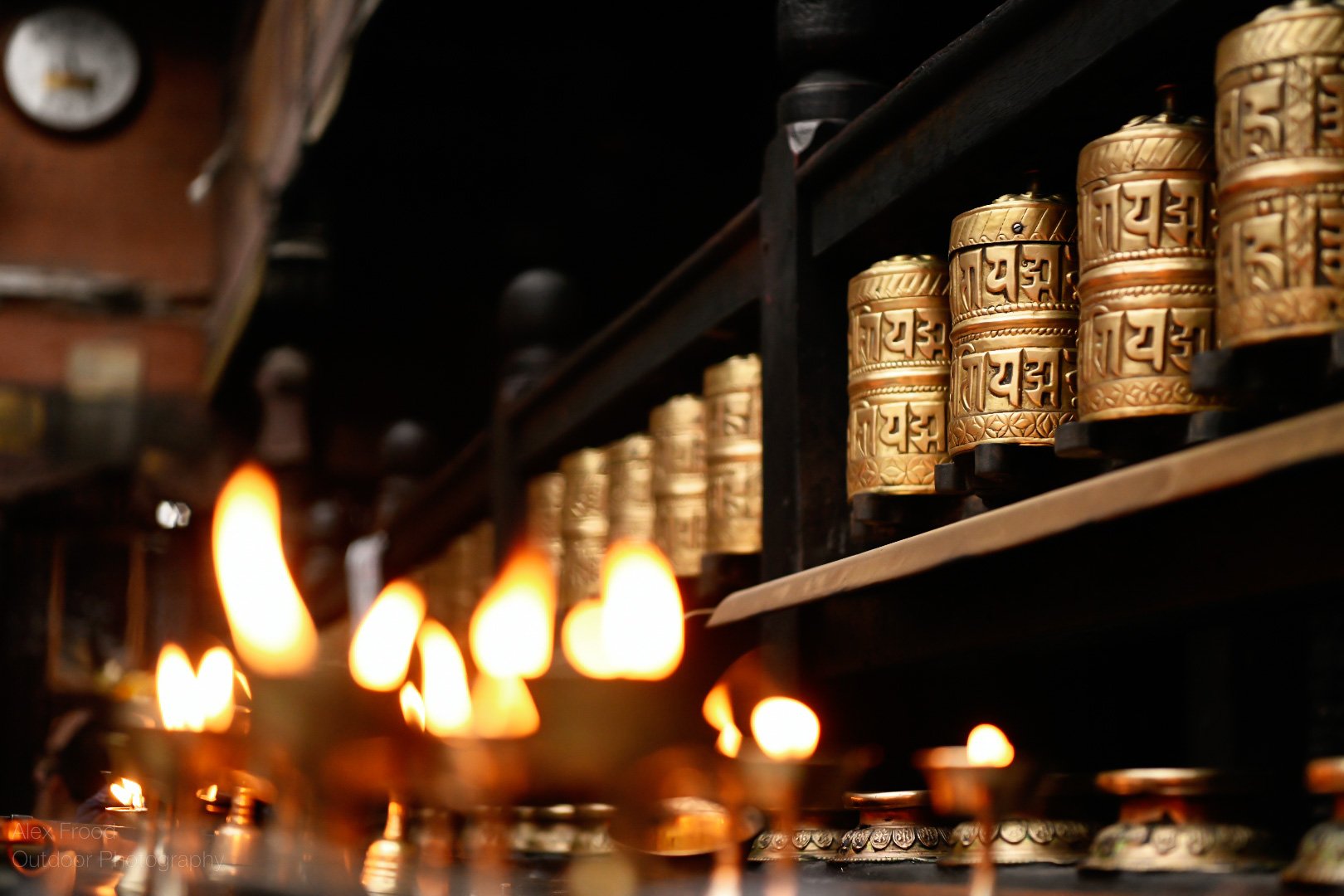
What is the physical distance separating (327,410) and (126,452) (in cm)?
122

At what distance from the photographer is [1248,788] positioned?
1.99 m

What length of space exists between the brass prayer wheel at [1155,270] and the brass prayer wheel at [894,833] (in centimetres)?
70

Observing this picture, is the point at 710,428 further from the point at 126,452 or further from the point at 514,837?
the point at 126,452

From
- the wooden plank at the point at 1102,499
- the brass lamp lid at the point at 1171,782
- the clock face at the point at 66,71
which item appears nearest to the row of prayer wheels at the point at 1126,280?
the wooden plank at the point at 1102,499

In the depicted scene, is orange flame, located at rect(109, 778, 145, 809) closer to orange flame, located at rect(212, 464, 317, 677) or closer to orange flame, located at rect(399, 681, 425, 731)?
orange flame, located at rect(212, 464, 317, 677)

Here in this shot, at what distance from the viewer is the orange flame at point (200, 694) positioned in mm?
1509

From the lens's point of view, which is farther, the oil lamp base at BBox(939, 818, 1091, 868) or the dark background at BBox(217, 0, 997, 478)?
the dark background at BBox(217, 0, 997, 478)

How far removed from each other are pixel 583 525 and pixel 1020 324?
2.20 meters

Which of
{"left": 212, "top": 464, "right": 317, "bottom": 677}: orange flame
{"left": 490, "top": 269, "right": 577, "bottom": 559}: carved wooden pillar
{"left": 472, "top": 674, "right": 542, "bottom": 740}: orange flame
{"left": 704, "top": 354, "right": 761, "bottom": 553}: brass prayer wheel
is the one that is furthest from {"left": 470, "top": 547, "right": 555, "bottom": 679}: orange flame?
{"left": 490, "top": 269, "right": 577, "bottom": 559}: carved wooden pillar

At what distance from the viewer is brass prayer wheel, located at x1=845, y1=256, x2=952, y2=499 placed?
2.61 metres

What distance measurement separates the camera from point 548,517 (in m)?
4.89

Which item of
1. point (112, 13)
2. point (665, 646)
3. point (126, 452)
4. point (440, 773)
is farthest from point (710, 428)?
point (112, 13)

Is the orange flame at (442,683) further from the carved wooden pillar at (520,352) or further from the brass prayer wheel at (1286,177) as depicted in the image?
the carved wooden pillar at (520,352)

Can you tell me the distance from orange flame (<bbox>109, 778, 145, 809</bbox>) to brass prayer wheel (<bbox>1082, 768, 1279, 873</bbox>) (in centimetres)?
103
